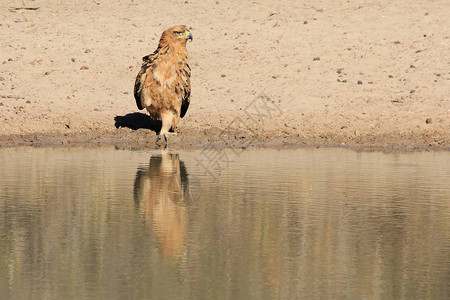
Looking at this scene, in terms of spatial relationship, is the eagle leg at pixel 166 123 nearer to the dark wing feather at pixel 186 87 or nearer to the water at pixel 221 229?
the dark wing feather at pixel 186 87

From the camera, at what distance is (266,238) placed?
1059 cm

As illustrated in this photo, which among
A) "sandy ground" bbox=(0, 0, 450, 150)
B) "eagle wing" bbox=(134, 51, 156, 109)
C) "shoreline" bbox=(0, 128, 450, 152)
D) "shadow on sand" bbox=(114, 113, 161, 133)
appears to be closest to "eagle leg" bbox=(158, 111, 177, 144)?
"shoreline" bbox=(0, 128, 450, 152)

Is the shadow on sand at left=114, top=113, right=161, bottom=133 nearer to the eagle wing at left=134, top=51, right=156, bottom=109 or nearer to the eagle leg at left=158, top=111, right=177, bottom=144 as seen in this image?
the eagle leg at left=158, top=111, right=177, bottom=144

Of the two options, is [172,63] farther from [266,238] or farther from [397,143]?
[266,238]

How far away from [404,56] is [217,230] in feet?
51.1

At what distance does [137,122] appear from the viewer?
851 inches

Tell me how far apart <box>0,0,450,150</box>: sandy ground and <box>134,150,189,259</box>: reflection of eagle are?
437cm

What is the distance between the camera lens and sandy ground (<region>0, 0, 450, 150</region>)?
21.2 m

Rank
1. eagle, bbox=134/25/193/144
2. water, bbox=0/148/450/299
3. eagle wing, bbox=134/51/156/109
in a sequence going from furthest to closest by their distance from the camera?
eagle wing, bbox=134/51/156/109, eagle, bbox=134/25/193/144, water, bbox=0/148/450/299

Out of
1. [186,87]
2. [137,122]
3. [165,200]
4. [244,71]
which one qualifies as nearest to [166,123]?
[186,87]

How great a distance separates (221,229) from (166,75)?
352 inches

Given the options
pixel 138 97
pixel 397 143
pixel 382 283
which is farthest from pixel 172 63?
pixel 382 283

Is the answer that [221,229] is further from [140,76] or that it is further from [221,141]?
[221,141]

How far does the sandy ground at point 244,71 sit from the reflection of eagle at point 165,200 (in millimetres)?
4368
